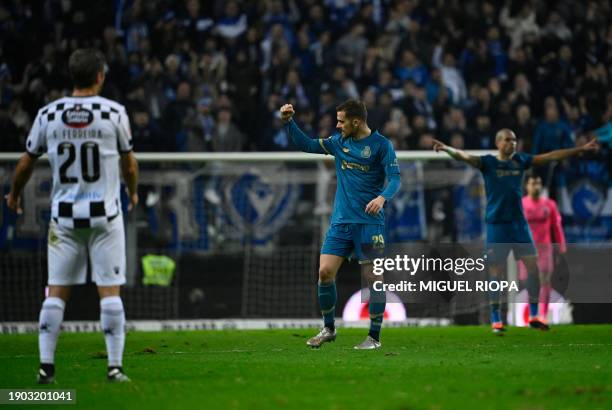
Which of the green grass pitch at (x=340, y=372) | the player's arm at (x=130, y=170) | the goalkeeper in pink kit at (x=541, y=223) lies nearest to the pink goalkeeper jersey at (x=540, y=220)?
the goalkeeper in pink kit at (x=541, y=223)

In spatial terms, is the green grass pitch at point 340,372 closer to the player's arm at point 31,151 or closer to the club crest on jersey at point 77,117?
the player's arm at point 31,151

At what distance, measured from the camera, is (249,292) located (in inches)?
720

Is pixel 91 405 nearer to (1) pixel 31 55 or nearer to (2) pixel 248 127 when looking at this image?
(2) pixel 248 127

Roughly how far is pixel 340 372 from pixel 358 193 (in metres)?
2.66

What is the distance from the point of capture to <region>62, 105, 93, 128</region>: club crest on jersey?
812 cm

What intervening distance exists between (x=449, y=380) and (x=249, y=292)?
996 cm

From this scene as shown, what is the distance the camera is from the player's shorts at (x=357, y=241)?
1121 cm

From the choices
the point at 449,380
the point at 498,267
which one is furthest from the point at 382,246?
the point at 498,267

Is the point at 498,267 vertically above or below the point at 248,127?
below

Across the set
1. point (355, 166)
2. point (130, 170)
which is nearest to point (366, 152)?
point (355, 166)

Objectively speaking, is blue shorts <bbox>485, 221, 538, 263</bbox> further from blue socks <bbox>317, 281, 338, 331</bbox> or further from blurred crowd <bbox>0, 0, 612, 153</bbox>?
blurred crowd <bbox>0, 0, 612, 153</bbox>

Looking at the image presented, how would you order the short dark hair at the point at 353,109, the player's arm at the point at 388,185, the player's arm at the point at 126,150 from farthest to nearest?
the short dark hair at the point at 353,109, the player's arm at the point at 388,185, the player's arm at the point at 126,150

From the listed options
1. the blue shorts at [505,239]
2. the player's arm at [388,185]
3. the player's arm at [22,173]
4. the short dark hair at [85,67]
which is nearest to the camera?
the short dark hair at [85,67]

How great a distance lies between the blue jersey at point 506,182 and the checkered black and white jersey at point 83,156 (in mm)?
7038
